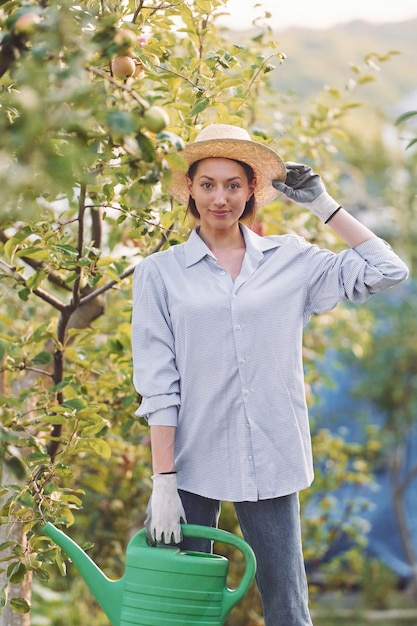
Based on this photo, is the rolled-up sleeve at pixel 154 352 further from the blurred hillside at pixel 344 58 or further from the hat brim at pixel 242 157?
the blurred hillside at pixel 344 58

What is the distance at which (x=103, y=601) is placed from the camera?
1925mm

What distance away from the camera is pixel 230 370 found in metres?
1.96

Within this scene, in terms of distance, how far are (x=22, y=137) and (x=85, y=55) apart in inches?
5.9

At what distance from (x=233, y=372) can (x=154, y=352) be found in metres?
0.16

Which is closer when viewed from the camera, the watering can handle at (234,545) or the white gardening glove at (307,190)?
the watering can handle at (234,545)

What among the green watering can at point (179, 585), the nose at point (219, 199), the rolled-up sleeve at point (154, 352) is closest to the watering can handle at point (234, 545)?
the green watering can at point (179, 585)

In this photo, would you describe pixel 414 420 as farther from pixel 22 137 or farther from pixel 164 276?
pixel 22 137

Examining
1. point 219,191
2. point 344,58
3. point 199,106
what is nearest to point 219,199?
point 219,191

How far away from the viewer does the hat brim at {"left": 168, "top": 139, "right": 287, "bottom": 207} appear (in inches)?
80.4

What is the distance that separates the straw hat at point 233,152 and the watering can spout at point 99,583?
30.2 inches

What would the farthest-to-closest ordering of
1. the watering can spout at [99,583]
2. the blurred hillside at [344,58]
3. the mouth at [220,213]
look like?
the blurred hillside at [344,58]
the mouth at [220,213]
the watering can spout at [99,583]

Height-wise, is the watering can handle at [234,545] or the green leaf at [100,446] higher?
the green leaf at [100,446]

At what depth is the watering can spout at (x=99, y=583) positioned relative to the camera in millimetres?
1915

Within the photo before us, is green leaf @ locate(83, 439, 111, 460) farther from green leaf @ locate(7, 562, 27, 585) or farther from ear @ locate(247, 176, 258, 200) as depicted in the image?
ear @ locate(247, 176, 258, 200)
